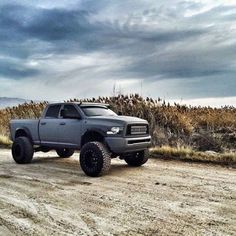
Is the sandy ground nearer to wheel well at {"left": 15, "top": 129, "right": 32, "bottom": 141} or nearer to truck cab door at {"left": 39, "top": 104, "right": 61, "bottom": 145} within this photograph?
truck cab door at {"left": 39, "top": 104, "right": 61, "bottom": 145}

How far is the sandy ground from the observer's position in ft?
21.5

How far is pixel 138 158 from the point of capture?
41.3 ft

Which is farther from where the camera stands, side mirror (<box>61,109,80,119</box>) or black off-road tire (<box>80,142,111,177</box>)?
side mirror (<box>61,109,80,119</box>)

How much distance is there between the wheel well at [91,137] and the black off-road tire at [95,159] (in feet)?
1.61

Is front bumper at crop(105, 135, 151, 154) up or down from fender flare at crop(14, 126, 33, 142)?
down

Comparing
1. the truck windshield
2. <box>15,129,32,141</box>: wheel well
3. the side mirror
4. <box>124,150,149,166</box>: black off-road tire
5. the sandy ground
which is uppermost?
the truck windshield

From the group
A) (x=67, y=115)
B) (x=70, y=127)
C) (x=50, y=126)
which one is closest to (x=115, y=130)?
(x=70, y=127)

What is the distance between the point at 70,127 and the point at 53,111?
1246 millimetres

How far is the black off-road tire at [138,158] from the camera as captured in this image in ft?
41.1

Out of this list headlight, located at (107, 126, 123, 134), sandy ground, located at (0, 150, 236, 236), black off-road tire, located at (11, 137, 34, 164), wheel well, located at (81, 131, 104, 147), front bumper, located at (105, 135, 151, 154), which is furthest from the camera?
black off-road tire, located at (11, 137, 34, 164)

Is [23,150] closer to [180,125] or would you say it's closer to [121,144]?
[121,144]

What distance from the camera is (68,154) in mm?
14812

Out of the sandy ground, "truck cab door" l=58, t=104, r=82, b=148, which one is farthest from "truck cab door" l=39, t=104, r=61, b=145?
the sandy ground

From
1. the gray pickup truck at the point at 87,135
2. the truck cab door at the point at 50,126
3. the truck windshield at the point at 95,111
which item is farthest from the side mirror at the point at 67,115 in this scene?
the truck cab door at the point at 50,126
